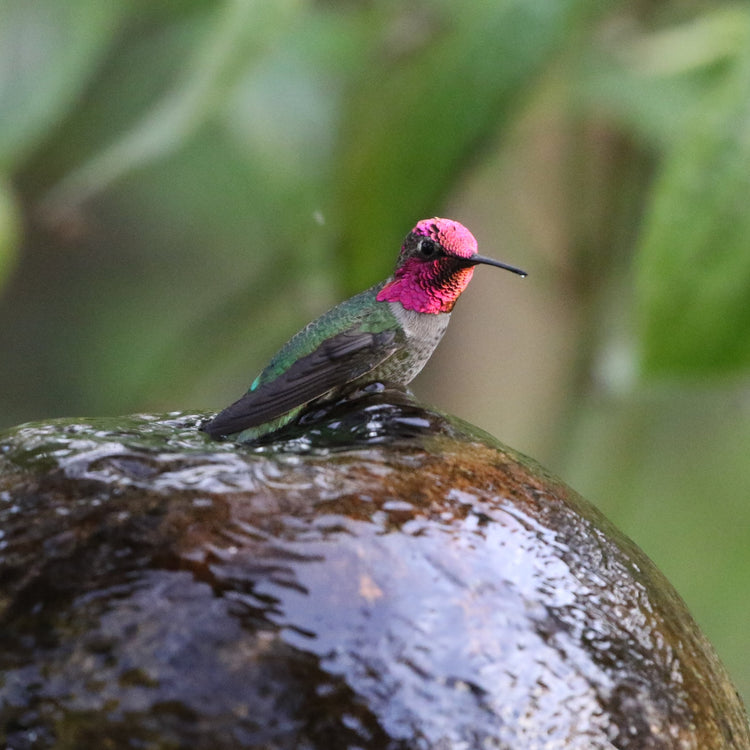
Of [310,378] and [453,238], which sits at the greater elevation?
[453,238]

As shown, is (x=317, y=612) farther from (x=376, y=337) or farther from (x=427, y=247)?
(x=427, y=247)

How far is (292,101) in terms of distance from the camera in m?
3.78

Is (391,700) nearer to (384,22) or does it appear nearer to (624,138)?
(384,22)

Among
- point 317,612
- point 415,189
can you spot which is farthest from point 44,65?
point 317,612

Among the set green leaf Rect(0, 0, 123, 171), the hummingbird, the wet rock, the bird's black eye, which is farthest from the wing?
green leaf Rect(0, 0, 123, 171)

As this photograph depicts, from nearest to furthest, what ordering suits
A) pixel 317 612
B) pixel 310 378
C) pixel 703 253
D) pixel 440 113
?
pixel 317 612 → pixel 310 378 → pixel 703 253 → pixel 440 113

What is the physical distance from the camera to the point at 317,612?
4.41 ft

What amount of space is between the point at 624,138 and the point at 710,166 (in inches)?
48.7

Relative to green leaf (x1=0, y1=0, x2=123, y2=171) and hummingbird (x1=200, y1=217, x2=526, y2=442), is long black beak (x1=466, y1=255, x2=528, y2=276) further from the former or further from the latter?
green leaf (x1=0, y1=0, x2=123, y2=171)

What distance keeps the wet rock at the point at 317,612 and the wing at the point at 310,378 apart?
0.27 metres

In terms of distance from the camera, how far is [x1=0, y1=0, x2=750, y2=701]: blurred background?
2.28 meters

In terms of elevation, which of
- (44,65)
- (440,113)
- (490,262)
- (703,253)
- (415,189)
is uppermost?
(44,65)

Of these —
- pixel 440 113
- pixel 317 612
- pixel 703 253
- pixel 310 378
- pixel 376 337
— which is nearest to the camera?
pixel 317 612

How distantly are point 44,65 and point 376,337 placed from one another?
1640mm
